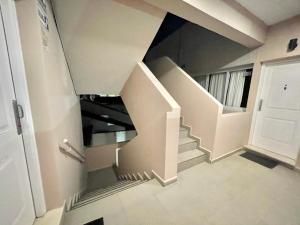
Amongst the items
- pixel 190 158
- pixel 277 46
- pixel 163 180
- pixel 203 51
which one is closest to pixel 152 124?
pixel 163 180

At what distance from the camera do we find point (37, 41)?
3.43 ft

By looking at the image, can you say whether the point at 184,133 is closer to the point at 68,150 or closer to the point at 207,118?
the point at 207,118

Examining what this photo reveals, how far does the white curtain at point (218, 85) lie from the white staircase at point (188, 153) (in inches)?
57.3

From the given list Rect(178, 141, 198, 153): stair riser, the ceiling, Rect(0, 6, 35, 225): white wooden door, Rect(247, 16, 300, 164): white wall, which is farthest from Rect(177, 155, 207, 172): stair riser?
the ceiling

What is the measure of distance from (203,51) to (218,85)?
3.43ft

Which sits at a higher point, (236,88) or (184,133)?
(236,88)

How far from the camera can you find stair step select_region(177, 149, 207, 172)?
7.65 ft

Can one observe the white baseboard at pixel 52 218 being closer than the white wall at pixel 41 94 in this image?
No

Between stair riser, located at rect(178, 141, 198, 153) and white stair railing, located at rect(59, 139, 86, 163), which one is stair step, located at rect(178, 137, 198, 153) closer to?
stair riser, located at rect(178, 141, 198, 153)

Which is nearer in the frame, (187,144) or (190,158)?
(190,158)

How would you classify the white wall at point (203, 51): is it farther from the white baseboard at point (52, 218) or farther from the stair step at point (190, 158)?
the white baseboard at point (52, 218)

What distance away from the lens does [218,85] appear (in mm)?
3590

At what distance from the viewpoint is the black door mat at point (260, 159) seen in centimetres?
A: 251

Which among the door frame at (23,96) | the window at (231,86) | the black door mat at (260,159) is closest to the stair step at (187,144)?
the black door mat at (260,159)
